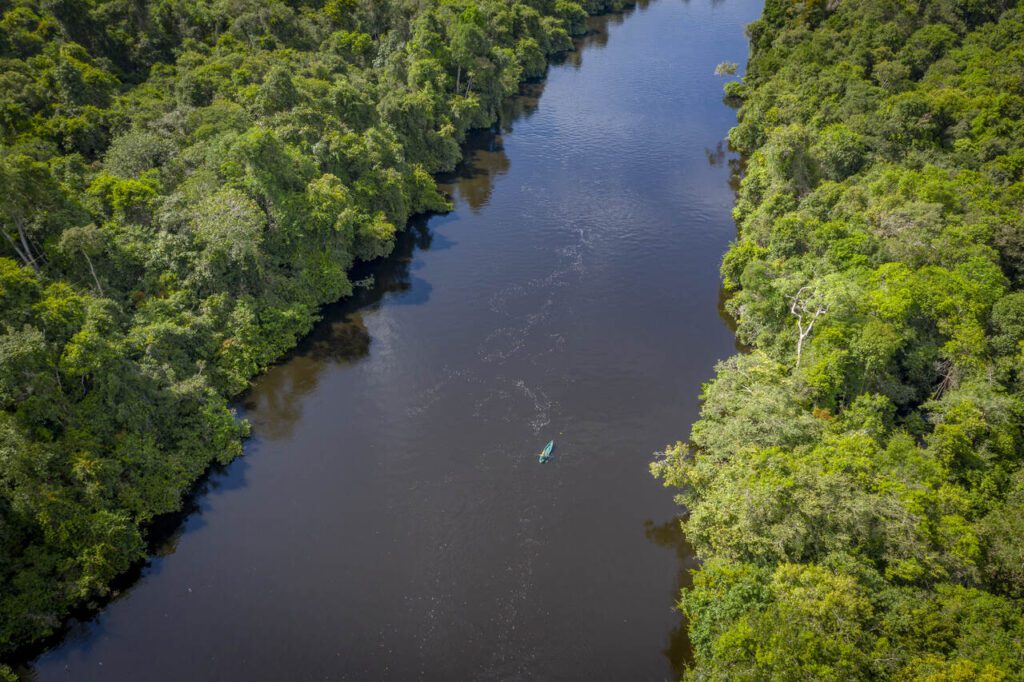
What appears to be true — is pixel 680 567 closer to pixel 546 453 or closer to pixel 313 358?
pixel 546 453

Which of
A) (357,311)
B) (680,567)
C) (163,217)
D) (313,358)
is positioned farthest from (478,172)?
(680,567)

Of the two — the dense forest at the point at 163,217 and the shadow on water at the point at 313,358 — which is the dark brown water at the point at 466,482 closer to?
the shadow on water at the point at 313,358

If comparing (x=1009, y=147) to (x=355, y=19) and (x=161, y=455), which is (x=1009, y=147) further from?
(x=355, y=19)

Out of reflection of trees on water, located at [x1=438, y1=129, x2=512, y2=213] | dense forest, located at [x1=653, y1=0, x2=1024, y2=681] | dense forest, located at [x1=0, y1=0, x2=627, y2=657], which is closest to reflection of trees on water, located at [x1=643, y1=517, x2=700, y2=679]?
dense forest, located at [x1=653, y1=0, x2=1024, y2=681]

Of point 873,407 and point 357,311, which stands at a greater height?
point 357,311

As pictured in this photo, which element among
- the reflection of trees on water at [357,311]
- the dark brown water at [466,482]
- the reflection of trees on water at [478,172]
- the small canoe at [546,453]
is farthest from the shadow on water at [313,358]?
the small canoe at [546,453]

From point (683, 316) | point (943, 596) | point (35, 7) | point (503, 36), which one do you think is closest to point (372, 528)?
point (943, 596)
